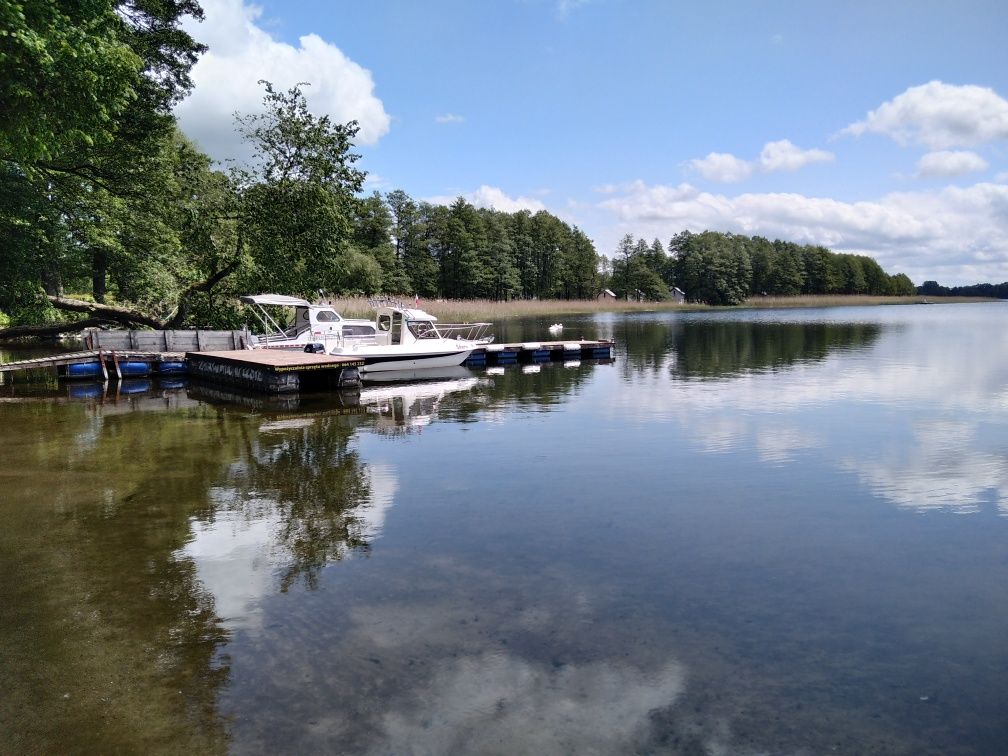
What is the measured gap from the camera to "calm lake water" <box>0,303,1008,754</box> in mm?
5199

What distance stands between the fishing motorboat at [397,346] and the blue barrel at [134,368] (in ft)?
21.9

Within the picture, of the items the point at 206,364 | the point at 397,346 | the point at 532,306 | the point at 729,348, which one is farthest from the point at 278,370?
the point at 532,306

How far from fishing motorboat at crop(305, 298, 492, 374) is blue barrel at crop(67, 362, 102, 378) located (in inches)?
315

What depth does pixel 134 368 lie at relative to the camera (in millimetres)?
27766

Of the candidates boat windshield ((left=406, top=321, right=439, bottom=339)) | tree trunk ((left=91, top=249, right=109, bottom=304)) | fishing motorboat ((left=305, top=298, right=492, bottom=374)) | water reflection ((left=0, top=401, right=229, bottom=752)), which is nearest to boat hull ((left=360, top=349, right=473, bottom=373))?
fishing motorboat ((left=305, top=298, right=492, bottom=374))

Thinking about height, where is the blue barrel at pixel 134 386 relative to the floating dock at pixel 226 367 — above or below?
below

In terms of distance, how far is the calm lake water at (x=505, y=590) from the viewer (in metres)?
5.20

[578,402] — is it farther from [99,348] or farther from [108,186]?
[99,348]

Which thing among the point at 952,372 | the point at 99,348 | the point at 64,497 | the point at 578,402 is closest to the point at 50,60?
the point at 64,497

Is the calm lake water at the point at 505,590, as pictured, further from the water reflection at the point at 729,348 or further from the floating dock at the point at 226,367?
the water reflection at the point at 729,348

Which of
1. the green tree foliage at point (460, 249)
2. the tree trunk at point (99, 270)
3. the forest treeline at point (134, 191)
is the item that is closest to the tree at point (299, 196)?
the forest treeline at point (134, 191)

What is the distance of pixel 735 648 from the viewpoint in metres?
6.34

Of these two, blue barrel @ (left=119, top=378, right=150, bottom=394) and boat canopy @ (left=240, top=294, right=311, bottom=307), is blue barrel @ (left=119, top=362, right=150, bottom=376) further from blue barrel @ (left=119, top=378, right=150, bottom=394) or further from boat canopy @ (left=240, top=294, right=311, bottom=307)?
boat canopy @ (left=240, top=294, right=311, bottom=307)

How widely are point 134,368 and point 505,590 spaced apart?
25.4 m
